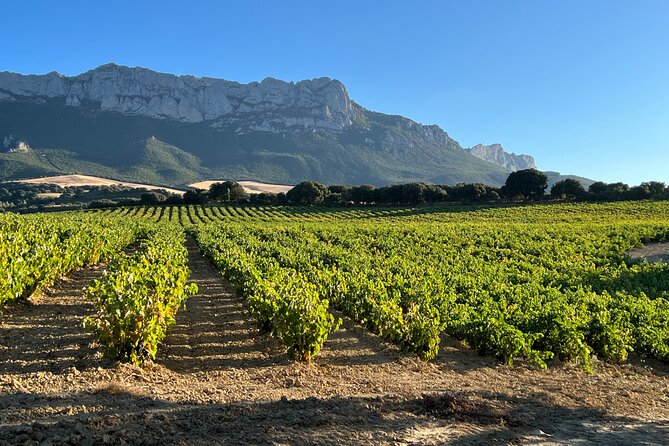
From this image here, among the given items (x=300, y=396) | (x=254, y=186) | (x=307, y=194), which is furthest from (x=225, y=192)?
(x=300, y=396)

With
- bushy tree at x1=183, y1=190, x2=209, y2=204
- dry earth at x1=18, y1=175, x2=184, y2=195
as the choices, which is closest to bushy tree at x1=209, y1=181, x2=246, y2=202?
bushy tree at x1=183, y1=190, x2=209, y2=204

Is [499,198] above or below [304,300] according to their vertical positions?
above

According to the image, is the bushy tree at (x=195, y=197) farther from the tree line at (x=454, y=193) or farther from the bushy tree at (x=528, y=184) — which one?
the bushy tree at (x=528, y=184)

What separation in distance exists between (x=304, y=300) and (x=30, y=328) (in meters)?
7.22

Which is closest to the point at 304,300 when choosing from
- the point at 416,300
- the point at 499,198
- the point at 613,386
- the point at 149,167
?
the point at 416,300

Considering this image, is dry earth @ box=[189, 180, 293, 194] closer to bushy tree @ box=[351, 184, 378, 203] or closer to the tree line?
the tree line

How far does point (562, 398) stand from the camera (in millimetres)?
7688

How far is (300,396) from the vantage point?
7016 mm

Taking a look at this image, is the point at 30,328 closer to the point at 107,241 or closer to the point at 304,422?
the point at 304,422

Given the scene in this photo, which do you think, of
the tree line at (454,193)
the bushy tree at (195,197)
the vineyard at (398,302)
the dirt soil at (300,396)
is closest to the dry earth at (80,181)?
the bushy tree at (195,197)

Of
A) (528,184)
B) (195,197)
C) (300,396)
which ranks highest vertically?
(528,184)

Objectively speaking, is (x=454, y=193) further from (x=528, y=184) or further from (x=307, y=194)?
(x=307, y=194)

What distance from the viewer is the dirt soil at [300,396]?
17.7 ft

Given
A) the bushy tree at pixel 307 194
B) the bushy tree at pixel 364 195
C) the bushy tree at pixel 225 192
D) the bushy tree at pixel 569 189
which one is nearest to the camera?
the bushy tree at pixel 569 189
